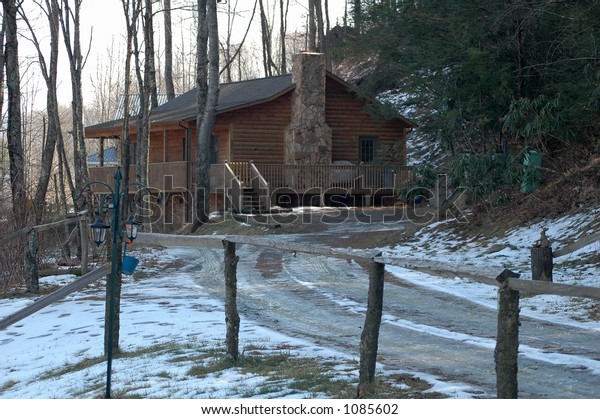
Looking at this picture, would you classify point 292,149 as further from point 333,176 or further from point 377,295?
point 377,295

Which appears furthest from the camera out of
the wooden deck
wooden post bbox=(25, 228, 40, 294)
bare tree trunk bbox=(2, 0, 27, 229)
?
the wooden deck

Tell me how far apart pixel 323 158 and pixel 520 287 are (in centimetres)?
3038

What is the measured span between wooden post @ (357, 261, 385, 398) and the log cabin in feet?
78.1

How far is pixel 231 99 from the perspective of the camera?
38.5 metres

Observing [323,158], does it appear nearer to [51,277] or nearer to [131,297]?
[51,277]

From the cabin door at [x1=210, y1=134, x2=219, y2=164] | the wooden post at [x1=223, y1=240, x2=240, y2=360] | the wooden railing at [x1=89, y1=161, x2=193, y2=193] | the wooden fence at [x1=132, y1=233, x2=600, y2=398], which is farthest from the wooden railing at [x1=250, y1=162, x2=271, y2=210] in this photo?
the wooden post at [x1=223, y1=240, x2=240, y2=360]

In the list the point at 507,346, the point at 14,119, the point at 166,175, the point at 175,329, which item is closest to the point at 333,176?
the point at 166,175

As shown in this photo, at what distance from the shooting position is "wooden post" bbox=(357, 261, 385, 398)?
7.18m

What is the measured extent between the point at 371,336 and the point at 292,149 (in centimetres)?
2871

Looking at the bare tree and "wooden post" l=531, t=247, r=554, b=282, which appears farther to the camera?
the bare tree

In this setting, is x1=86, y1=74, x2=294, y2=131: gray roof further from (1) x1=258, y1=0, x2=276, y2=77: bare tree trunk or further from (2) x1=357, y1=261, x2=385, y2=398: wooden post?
(2) x1=357, y1=261, x2=385, y2=398: wooden post

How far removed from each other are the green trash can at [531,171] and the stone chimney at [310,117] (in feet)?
49.9

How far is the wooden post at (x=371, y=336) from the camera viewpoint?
23.6 ft
